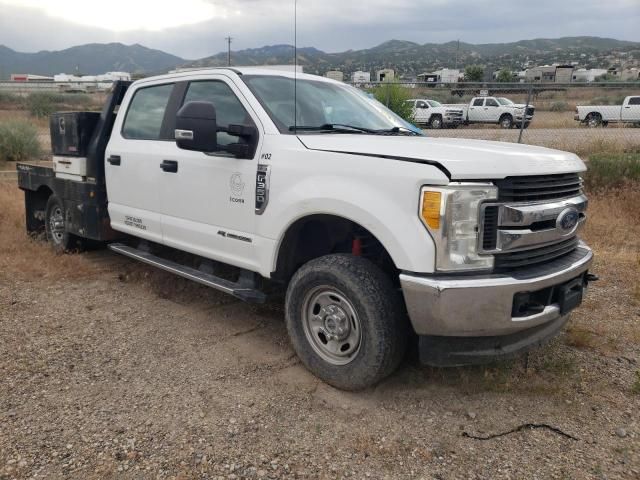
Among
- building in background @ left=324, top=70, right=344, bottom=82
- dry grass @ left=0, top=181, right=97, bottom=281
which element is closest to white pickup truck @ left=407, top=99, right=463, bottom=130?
building in background @ left=324, top=70, right=344, bottom=82

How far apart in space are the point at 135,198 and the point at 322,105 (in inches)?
77.0

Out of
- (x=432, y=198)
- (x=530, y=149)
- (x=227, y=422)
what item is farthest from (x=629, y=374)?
(x=227, y=422)

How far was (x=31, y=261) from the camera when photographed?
240 inches

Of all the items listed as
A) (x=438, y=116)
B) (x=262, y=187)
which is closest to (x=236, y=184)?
(x=262, y=187)

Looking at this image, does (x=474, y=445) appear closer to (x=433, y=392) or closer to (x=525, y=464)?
(x=525, y=464)

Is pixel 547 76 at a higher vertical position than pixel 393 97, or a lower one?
higher

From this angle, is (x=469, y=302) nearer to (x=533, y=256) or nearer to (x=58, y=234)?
(x=533, y=256)

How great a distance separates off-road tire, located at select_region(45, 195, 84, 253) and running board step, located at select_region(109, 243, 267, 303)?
3.75 feet

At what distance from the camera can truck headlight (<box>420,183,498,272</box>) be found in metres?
2.87

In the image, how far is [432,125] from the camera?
78.0 feet

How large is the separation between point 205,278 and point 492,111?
23.9 metres

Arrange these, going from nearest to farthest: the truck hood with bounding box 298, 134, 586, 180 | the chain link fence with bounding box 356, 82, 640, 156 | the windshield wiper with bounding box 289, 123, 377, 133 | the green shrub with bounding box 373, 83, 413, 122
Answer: the truck hood with bounding box 298, 134, 586, 180 < the windshield wiper with bounding box 289, 123, 377, 133 < the chain link fence with bounding box 356, 82, 640, 156 < the green shrub with bounding box 373, 83, 413, 122

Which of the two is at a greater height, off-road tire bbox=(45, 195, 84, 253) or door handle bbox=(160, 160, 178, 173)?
door handle bbox=(160, 160, 178, 173)

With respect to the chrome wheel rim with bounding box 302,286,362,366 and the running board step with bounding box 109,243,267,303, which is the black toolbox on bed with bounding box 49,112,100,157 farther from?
the chrome wheel rim with bounding box 302,286,362,366
